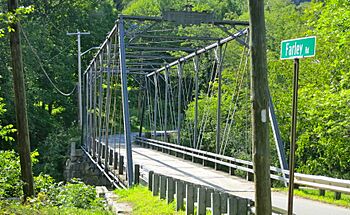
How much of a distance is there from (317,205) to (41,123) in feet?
106

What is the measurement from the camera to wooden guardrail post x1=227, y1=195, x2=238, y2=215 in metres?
8.18

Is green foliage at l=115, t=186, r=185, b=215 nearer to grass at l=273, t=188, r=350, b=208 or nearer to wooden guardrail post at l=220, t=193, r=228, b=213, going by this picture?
wooden guardrail post at l=220, t=193, r=228, b=213

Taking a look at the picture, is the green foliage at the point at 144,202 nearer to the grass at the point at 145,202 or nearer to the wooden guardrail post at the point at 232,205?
the grass at the point at 145,202

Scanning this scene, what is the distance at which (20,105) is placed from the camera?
13.2 m

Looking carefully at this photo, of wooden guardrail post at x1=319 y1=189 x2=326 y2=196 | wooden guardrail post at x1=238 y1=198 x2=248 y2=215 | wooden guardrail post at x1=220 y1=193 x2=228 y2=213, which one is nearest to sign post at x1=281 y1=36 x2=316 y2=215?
wooden guardrail post at x1=238 y1=198 x2=248 y2=215

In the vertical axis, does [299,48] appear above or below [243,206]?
above

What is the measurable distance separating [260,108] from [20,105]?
905cm

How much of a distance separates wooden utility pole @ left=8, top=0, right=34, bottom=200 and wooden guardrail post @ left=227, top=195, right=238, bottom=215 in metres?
6.76

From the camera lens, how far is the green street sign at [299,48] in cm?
520

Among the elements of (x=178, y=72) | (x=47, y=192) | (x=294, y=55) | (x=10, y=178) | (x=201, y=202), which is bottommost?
(x=47, y=192)

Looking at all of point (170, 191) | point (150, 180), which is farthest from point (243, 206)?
point (150, 180)

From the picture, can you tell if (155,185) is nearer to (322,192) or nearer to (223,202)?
(322,192)

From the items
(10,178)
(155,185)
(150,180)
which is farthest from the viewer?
(10,178)

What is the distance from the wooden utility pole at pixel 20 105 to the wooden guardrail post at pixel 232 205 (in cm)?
676
